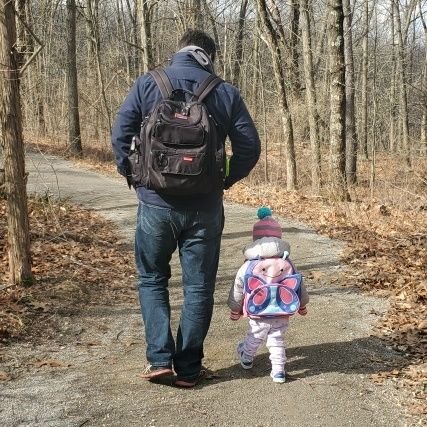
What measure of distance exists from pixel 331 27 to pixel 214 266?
9664 millimetres

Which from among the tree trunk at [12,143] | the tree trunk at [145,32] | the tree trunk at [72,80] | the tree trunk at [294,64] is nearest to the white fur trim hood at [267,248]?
the tree trunk at [12,143]

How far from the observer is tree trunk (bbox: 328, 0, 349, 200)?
468 inches

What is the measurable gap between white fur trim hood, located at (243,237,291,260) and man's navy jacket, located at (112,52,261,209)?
18.2 inches

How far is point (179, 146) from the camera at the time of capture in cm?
333

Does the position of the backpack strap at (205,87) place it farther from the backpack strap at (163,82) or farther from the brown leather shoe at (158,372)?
the brown leather shoe at (158,372)

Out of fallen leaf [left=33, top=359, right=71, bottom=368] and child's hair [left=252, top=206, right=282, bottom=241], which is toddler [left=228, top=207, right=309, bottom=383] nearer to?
child's hair [left=252, top=206, right=282, bottom=241]

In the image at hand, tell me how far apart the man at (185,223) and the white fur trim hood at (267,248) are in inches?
11.6

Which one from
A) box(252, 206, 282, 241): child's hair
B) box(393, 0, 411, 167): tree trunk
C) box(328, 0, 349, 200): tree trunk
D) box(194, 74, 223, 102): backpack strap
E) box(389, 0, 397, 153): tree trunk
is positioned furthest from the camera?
box(389, 0, 397, 153): tree trunk

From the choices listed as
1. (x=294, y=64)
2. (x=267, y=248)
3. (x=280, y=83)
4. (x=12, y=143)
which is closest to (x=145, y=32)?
(x=280, y=83)

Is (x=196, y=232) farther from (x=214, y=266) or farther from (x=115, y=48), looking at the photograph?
(x=115, y=48)

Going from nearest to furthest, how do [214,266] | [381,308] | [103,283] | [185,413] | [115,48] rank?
[185,413]
[214,266]
[381,308]
[103,283]
[115,48]

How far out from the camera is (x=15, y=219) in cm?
523

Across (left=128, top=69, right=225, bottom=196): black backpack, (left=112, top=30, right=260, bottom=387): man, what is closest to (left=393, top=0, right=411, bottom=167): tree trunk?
(left=112, top=30, right=260, bottom=387): man

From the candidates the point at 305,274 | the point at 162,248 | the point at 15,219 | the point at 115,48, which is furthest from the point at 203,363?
the point at 115,48
